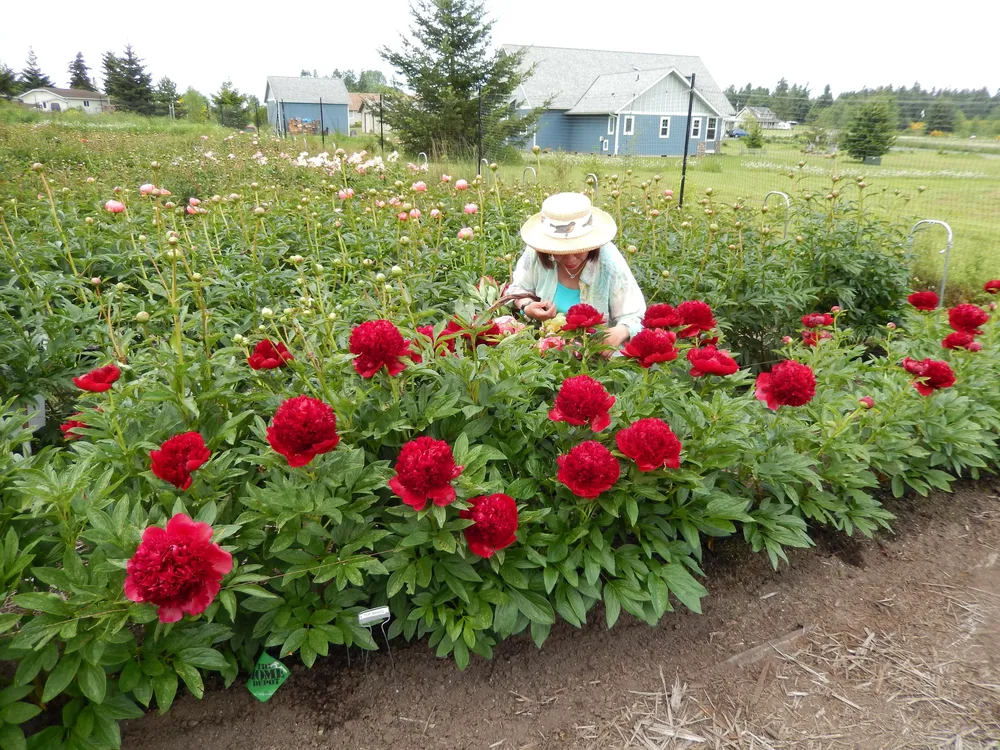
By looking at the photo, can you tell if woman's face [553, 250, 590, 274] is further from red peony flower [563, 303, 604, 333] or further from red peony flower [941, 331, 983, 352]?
red peony flower [941, 331, 983, 352]

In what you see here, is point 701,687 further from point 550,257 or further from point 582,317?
point 550,257

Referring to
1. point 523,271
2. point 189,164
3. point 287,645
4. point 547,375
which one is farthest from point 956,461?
point 189,164

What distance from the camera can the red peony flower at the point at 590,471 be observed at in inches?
55.1

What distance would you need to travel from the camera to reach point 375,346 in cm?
140

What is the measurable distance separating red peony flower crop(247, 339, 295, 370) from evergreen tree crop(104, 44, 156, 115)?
50.5m

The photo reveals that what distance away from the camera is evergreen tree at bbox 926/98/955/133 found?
24.8 feet

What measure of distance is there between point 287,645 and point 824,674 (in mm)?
1379

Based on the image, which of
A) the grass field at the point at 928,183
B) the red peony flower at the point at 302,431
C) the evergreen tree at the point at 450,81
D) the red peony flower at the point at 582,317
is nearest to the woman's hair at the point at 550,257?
the red peony flower at the point at 582,317

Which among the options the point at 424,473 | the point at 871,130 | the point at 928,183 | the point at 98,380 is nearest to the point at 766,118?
the point at 871,130

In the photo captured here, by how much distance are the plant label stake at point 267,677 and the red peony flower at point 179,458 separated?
0.53m

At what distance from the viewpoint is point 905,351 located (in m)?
2.69

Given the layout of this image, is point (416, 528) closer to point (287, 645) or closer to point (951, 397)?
point (287, 645)

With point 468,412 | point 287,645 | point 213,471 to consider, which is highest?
point 468,412

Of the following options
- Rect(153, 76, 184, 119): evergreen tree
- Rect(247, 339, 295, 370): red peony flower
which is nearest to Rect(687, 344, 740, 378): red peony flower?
Rect(247, 339, 295, 370): red peony flower
